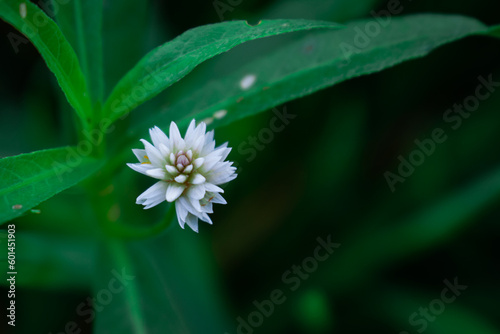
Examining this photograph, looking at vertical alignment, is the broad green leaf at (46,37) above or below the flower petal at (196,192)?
above

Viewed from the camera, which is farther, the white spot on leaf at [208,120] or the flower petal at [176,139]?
the white spot on leaf at [208,120]

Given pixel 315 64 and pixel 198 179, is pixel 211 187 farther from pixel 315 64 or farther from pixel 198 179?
pixel 315 64

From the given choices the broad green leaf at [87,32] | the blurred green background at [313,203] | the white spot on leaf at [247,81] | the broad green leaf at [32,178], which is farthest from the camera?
the blurred green background at [313,203]

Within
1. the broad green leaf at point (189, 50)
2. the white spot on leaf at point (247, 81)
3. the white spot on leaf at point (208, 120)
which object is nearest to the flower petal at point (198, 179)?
the broad green leaf at point (189, 50)

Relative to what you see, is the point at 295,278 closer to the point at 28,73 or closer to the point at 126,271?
the point at 126,271

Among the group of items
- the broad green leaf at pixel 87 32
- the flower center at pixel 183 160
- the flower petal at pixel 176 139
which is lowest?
the flower center at pixel 183 160

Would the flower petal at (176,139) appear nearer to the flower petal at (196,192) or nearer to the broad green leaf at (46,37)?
the flower petal at (196,192)

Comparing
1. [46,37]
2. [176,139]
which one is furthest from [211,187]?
[46,37]

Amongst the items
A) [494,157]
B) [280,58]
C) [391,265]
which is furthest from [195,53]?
[494,157]

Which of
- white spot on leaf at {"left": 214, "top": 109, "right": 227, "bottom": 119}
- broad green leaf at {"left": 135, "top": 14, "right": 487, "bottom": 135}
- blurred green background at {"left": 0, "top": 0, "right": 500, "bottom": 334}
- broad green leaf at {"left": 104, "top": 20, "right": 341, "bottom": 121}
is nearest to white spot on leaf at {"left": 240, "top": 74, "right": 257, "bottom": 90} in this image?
broad green leaf at {"left": 135, "top": 14, "right": 487, "bottom": 135}
